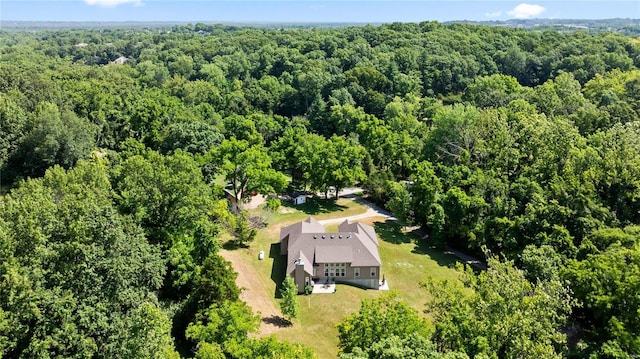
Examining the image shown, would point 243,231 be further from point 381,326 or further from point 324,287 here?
point 381,326

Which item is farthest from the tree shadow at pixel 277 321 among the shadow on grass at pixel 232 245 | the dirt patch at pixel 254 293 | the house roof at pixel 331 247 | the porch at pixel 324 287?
the shadow on grass at pixel 232 245

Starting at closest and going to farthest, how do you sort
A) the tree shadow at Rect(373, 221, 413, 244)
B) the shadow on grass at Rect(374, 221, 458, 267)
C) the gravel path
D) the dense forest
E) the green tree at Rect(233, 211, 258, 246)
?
the dense forest < the green tree at Rect(233, 211, 258, 246) < the shadow on grass at Rect(374, 221, 458, 267) < the tree shadow at Rect(373, 221, 413, 244) < the gravel path

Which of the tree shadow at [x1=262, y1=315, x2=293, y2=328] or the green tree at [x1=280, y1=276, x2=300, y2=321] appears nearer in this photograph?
the green tree at [x1=280, y1=276, x2=300, y2=321]

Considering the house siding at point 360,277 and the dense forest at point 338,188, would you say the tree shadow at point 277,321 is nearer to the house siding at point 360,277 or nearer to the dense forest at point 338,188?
the dense forest at point 338,188

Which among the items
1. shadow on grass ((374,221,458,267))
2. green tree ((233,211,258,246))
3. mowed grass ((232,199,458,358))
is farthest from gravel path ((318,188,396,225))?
green tree ((233,211,258,246))

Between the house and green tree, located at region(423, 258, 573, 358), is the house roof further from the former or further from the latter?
green tree, located at region(423, 258, 573, 358)

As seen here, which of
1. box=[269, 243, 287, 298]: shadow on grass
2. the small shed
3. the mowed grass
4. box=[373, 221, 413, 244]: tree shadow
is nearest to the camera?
the mowed grass

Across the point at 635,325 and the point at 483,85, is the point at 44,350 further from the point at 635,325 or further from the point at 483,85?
the point at 483,85

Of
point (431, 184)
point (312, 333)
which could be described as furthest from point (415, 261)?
point (312, 333)
